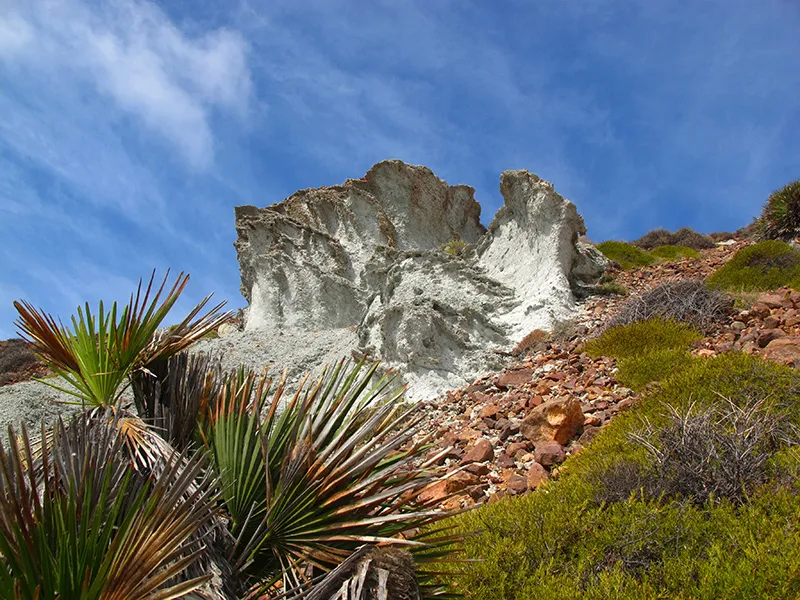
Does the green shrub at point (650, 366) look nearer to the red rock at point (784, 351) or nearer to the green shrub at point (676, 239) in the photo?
the red rock at point (784, 351)

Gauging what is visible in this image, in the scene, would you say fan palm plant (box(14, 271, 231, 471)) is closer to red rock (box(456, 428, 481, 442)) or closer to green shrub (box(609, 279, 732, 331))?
red rock (box(456, 428, 481, 442))

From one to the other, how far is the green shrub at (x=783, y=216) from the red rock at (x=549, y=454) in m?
13.7

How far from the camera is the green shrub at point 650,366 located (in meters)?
7.94

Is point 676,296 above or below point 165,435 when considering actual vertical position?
above

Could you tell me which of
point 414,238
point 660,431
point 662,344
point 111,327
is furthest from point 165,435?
point 414,238

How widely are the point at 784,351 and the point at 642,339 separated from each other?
232 centimetres

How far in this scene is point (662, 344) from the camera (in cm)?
948

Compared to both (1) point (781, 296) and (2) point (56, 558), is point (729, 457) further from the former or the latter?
(1) point (781, 296)

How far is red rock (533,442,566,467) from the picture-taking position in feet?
21.5

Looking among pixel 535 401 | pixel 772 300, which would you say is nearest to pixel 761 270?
pixel 772 300

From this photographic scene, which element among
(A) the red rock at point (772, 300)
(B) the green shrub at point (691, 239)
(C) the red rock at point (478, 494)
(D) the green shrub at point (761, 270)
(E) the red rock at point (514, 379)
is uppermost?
(B) the green shrub at point (691, 239)

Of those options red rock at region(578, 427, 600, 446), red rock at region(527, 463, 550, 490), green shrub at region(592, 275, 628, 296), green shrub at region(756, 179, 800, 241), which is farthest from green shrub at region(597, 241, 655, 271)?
red rock at region(527, 463, 550, 490)

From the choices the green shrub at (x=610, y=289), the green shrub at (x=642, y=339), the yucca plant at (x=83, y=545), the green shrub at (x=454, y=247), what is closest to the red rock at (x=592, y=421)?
the green shrub at (x=642, y=339)

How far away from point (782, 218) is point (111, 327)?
1823 cm
